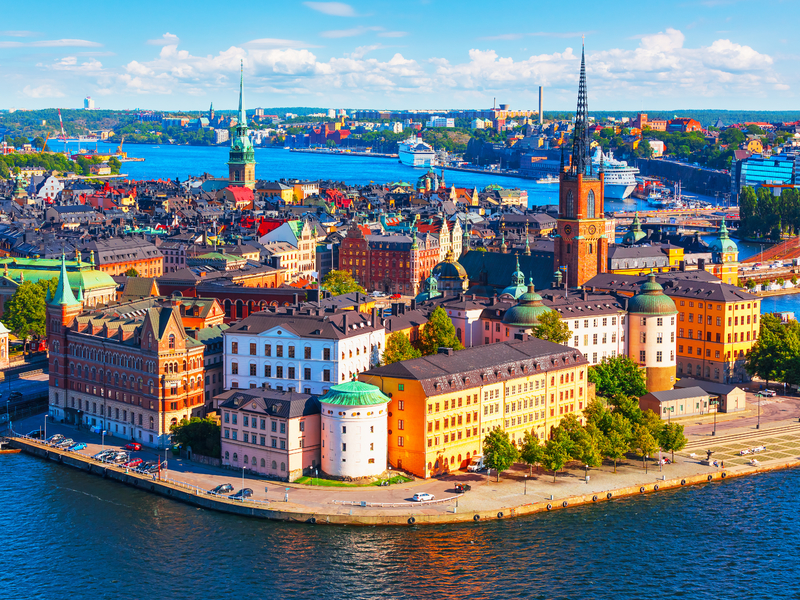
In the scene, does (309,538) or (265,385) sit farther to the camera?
(265,385)

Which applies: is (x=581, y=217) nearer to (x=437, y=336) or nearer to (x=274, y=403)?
(x=437, y=336)

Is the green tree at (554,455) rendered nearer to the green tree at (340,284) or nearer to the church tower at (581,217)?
the church tower at (581,217)

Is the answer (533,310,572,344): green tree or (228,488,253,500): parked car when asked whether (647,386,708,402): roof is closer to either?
(533,310,572,344): green tree

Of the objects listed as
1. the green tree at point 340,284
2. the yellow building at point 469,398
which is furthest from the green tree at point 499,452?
the green tree at point 340,284

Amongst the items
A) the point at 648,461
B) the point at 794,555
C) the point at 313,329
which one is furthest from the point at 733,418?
the point at 313,329

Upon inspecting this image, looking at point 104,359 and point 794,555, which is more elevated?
point 104,359

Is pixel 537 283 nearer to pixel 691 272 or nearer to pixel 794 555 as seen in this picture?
pixel 691 272
